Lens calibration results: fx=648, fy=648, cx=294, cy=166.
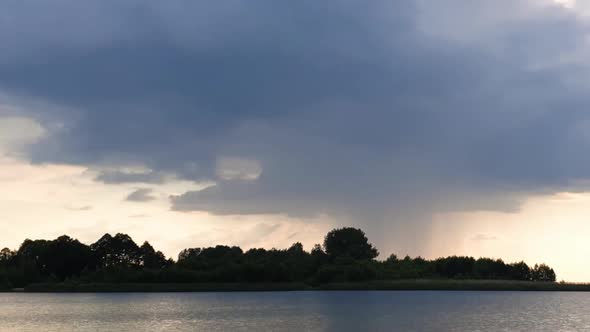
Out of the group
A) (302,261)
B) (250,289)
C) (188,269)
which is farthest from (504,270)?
(188,269)

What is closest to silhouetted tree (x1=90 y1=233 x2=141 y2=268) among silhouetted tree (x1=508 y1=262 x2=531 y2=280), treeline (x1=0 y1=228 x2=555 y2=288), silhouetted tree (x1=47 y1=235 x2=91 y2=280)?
treeline (x1=0 y1=228 x2=555 y2=288)

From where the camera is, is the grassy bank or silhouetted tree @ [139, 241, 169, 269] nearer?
the grassy bank

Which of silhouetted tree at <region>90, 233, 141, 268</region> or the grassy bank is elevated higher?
silhouetted tree at <region>90, 233, 141, 268</region>

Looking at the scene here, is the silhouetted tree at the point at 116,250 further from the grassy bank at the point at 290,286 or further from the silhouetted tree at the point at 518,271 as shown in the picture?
the silhouetted tree at the point at 518,271

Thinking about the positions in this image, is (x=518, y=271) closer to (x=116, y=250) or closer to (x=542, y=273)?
(x=542, y=273)

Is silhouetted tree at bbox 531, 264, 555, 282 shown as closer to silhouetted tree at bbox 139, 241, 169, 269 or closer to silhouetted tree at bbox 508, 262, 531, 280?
silhouetted tree at bbox 508, 262, 531, 280

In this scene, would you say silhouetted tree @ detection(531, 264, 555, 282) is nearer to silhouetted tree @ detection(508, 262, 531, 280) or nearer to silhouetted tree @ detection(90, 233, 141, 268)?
silhouetted tree @ detection(508, 262, 531, 280)

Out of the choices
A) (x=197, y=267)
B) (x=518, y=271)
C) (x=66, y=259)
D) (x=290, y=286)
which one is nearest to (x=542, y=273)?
(x=518, y=271)

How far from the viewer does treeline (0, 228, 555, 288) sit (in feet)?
532

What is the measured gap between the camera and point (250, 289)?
16675 centimetres

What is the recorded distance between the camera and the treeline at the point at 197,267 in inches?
6388

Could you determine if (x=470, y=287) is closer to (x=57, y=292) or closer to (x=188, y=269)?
(x=188, y=269)

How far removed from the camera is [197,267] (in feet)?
556

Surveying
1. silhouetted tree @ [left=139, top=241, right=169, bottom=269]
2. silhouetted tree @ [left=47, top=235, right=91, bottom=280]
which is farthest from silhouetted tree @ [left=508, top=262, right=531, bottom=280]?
silhouetted tree @ [left=47, top=235, right=91, bottom=280]
